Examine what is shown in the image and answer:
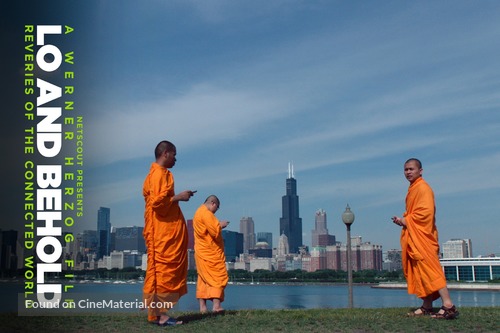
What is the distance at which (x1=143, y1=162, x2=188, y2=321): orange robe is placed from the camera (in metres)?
8.02

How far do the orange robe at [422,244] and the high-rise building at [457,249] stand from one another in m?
173

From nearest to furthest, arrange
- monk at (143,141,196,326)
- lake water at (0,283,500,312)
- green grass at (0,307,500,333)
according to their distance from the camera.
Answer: green grass at (0,307,500,333), monk at (143,141,196,326), lake water at (0,283,500,312)

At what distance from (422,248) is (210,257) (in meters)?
3.49

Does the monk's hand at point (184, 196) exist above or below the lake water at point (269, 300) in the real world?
above

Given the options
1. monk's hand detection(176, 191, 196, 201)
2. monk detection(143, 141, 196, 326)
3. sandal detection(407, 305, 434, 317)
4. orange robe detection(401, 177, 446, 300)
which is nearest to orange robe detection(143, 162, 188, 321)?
monk detection(143, 141, 196, 326)

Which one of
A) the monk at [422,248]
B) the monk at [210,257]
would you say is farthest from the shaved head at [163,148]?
the monk at [422,248]

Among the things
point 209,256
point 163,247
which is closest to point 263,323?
point 163,247

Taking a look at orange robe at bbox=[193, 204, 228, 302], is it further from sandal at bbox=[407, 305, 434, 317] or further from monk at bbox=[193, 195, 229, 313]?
sandal at bbox=[407, 305, 434, 317]

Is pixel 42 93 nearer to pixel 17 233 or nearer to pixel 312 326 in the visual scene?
pixel 17 233

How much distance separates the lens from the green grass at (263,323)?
776cm

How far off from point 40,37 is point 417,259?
7.68 meters

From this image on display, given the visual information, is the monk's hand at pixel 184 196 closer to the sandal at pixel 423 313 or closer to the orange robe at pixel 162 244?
the orange robe at pixel 162 244

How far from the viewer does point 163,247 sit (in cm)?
803

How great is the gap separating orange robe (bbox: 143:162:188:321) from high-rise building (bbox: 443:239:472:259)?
175 m
